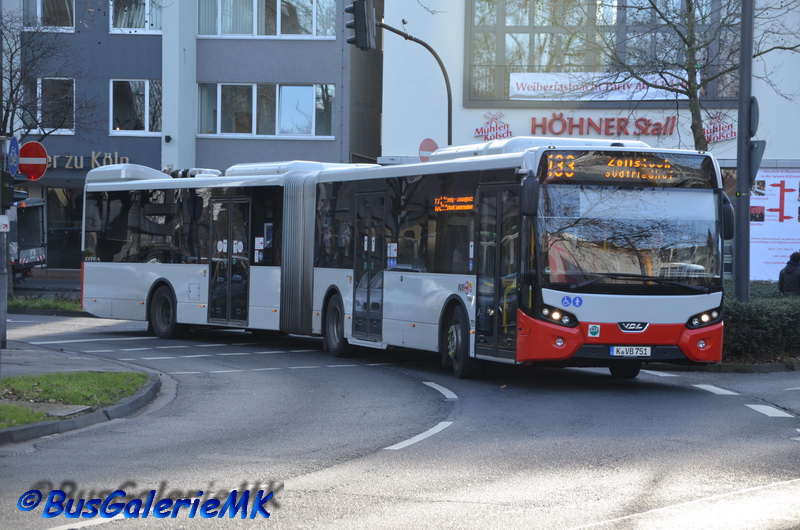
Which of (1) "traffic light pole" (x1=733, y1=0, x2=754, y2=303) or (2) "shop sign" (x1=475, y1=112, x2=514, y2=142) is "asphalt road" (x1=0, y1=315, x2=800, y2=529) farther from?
(2) "shop sign" (x1=475, y1=112, x2=514, y2=142)

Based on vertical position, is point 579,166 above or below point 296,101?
below

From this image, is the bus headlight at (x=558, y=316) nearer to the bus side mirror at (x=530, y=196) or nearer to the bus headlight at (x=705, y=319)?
the bus side mirror at (x=530, y=196)

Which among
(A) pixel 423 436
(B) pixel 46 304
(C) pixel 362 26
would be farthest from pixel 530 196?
(B) pixel 46 304

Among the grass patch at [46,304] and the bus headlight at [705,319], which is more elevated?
the bus headlight at [705,319]

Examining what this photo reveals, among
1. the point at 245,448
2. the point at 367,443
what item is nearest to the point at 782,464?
the point at 367,443

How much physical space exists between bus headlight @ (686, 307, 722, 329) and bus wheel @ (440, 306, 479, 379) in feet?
9.35

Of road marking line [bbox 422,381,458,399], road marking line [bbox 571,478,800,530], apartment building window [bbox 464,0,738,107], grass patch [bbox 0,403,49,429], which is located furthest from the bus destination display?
apartment building window [bbox 464,0,738,107]

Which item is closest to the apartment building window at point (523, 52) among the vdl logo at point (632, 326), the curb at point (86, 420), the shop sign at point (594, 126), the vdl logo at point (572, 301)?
the shop sign at point (594, 126)

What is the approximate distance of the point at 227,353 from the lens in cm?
2156

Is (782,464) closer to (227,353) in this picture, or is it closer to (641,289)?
(641,289)

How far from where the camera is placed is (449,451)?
406 inches

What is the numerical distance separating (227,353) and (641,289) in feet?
28.4

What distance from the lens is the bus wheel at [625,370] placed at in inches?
666

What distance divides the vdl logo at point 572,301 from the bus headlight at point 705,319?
1.44 meters
